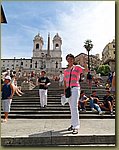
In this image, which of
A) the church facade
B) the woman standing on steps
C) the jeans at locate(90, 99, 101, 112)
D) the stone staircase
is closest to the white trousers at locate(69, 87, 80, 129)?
the woman standing on steps

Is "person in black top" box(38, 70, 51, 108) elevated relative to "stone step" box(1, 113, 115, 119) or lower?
elevated

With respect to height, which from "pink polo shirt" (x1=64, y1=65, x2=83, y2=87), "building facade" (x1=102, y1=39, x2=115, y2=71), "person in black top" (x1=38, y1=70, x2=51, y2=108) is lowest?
"person in black top" (x1=38, y1=70, x2=51, y2=108)

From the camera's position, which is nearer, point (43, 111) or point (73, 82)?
point (73, 82)

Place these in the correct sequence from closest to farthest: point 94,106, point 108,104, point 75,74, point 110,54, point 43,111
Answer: point 75,74 < point 108,104 < point 43,111 < point 94,106 < point 110,54

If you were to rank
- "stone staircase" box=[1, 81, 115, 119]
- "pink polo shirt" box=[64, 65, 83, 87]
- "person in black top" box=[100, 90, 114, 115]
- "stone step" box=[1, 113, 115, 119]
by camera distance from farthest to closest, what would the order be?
"person in black top" box=[100, 90, 114, 115] → "stone staircase" box=[1, 81, 115, 119] → "stone step" box=[1, 113, 115, 119] → "pink polo shirt" box=[64, 65, 83, 87]

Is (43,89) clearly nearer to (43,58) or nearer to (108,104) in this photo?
(108,104)

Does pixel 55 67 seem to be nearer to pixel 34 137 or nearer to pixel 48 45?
pixel 48 45

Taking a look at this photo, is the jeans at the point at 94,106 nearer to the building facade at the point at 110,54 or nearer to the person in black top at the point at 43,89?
the building facade at the point at 110,54

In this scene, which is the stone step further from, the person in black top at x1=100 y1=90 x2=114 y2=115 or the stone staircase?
the person in black top at x1=100 y1=90 x2=114 y2=115

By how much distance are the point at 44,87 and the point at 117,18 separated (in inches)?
188

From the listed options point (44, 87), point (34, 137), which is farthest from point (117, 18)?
point (44, 87)

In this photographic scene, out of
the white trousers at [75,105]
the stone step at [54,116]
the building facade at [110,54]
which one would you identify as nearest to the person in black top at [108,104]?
the stone step at [54,116]

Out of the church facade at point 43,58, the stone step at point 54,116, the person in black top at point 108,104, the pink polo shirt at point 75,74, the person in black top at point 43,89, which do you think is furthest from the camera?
the church facade at point 43,58

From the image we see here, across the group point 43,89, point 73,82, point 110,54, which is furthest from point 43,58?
point 73,82
